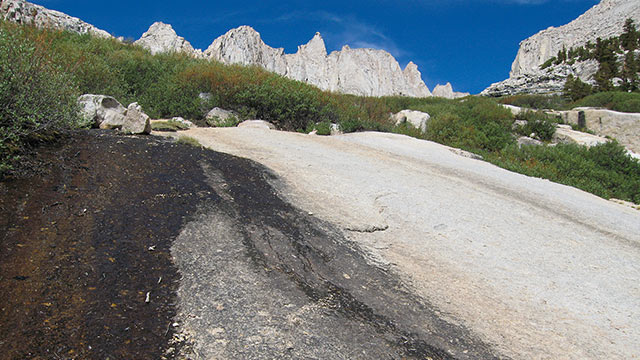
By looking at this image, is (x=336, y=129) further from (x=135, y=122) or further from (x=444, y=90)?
(x=444, y=90)

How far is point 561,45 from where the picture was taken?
3250 inches

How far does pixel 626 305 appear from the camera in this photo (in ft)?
14.2

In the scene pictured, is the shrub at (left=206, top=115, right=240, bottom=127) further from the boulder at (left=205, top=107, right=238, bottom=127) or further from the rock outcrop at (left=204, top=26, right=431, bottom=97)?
the rock outcrop at (left=204, top=26, right=431, bottom=97)

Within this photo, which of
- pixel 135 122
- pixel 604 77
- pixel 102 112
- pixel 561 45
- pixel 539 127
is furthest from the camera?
pixel 561 45

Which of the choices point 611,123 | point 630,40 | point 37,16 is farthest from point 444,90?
point 37,16

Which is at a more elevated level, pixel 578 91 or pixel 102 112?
pixel 578 91

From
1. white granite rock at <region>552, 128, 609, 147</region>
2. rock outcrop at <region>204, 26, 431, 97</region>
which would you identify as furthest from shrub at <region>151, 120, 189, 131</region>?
rock outcrop at <region>204, 26, 431, 97</region>

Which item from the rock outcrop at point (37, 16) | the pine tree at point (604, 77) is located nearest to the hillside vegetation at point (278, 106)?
the rock outcrop at point (37, 16)

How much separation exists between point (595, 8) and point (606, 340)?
105m

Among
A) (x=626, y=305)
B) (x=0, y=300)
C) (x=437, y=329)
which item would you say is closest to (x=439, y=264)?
(x=437, y=329)

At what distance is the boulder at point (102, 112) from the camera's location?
8.25 m

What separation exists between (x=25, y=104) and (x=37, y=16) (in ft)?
88.7

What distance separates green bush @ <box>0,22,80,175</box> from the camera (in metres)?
5.09

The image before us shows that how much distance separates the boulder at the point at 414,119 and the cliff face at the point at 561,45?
26.6 metres
